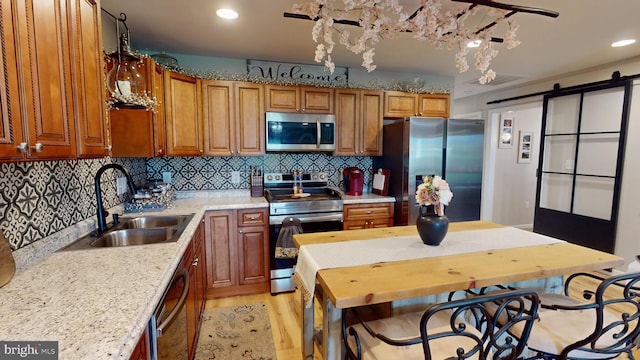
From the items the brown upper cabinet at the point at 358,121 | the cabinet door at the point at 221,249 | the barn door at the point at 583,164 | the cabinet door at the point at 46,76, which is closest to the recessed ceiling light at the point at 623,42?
the barn door at the point at 583,164

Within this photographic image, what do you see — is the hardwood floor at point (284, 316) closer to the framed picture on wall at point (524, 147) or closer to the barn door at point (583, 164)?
the barn door at point (583, 164)

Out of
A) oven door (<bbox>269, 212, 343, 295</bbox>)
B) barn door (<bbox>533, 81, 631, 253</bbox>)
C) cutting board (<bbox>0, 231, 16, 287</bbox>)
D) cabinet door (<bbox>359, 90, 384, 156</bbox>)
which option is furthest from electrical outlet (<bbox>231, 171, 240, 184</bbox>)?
barn door (<bbox>533, 81, 631, 253</bbox>)

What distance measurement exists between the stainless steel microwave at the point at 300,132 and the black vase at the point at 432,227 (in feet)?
5.90

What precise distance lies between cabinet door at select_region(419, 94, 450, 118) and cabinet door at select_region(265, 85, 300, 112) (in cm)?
157

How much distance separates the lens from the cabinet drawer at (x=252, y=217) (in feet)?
9.45

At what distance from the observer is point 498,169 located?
17.9ft

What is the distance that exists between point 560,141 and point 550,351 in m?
3.92

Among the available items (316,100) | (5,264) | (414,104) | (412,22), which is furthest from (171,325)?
(414,104)

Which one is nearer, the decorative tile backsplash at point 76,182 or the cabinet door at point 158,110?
the decorative tile backsplash at point 76,182

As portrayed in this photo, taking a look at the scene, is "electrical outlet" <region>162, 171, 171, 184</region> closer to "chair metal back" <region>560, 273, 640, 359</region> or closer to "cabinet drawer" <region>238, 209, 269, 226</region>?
"cabinet drawer" <region>238, 209, 269, 226</region>

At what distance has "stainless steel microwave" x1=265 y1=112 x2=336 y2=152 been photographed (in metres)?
3.16

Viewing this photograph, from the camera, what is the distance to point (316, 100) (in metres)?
3.30

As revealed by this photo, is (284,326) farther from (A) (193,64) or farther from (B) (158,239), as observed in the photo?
(A) (193,64)

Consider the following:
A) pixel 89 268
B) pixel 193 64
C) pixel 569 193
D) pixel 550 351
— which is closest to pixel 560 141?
pixel 569 193
